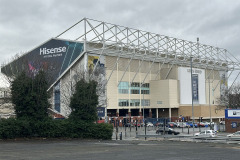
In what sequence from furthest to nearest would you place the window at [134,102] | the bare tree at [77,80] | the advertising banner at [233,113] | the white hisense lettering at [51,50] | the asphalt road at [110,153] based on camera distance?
the window at [134,102] < the white hisense lettering at [51,50] < the advertising banner at [233,113] < the bare tree at [77,80] < the asphalt road at [110,153]

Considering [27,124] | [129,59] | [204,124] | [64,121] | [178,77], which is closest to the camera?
[27,124]

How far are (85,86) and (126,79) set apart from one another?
158 feet

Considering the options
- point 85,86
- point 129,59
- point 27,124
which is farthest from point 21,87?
point 129,59

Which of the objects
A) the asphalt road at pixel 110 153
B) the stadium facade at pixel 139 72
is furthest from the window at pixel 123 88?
the asphalt road at pixel 110 153

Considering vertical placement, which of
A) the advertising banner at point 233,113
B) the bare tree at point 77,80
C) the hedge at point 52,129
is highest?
the bare tree at point 77,80

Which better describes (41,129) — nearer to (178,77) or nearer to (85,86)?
(85,86)

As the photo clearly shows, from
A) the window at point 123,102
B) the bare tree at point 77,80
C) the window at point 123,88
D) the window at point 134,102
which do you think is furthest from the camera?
the window at point 134,102

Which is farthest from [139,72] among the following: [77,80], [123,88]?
[77,80]

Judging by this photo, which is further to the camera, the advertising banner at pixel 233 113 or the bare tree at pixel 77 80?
the advertising banner at pixel 233 113

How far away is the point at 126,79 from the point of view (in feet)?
285

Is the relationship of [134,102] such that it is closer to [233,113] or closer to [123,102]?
[123,102]

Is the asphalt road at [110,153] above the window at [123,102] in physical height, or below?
below

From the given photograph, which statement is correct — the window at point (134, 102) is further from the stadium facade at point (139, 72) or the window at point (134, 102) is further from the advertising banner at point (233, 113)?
the advertising banner at point (233, 113)

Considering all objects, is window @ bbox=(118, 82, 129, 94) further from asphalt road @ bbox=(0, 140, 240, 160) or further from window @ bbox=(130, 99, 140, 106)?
asphalt road @ bbox=(0, 140, 240, 160)
